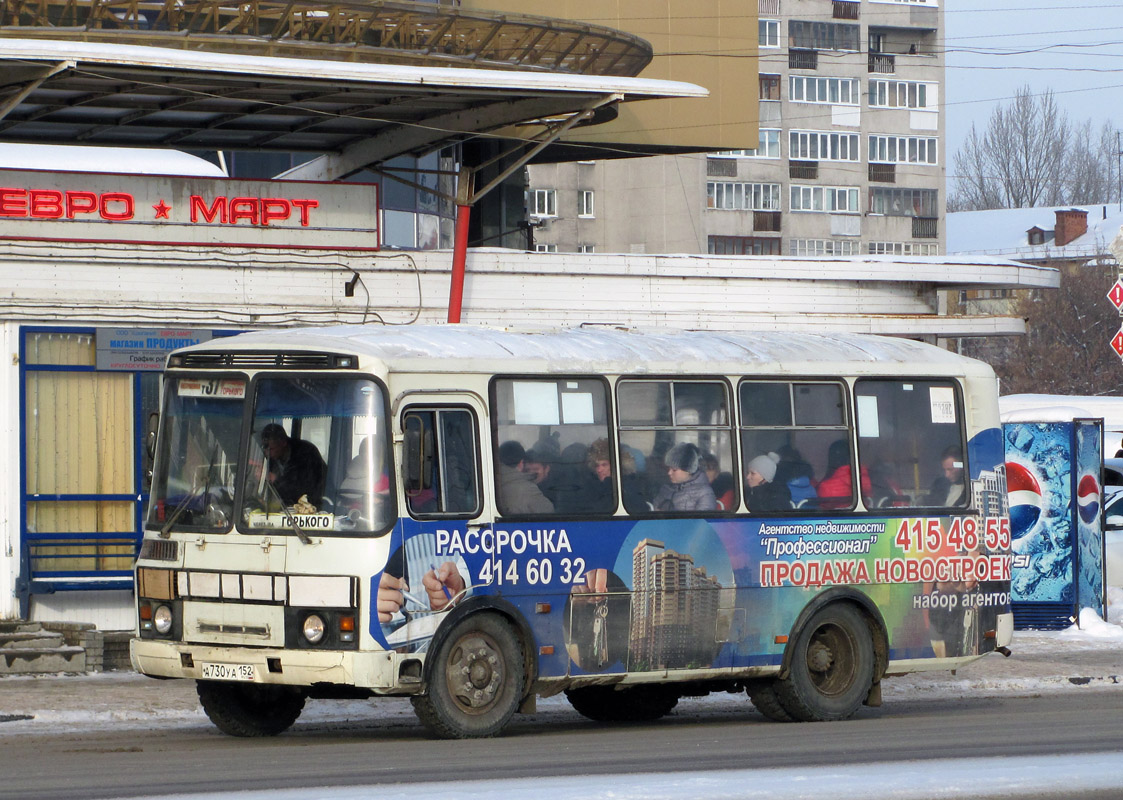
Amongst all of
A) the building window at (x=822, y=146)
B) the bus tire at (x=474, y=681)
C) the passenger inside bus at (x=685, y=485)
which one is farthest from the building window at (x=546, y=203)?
the bus tire at (x=474, y=681)

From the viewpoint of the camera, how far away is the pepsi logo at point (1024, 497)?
19.6 metres

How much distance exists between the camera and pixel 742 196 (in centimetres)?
8112

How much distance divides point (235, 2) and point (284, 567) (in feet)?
32.1

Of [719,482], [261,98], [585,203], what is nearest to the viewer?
[719,482]

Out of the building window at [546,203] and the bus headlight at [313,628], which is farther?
the building window at [546,203]

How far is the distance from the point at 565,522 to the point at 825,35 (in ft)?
252

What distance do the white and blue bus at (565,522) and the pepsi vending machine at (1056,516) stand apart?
19.7ft

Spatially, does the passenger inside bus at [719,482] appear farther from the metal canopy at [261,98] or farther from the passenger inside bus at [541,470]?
the metal canopy at [261,98]

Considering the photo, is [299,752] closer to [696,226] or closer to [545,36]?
[545,36]

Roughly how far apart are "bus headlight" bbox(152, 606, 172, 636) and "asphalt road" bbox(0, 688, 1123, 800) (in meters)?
0.69

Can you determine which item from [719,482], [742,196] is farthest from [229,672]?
[742,196]

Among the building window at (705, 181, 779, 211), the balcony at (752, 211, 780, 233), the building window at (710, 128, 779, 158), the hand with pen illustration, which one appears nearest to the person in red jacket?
the hand with pen illustration

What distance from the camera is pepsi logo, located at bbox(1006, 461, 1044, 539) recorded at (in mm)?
19625

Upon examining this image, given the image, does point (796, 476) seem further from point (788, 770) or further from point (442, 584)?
point (788, 770)
